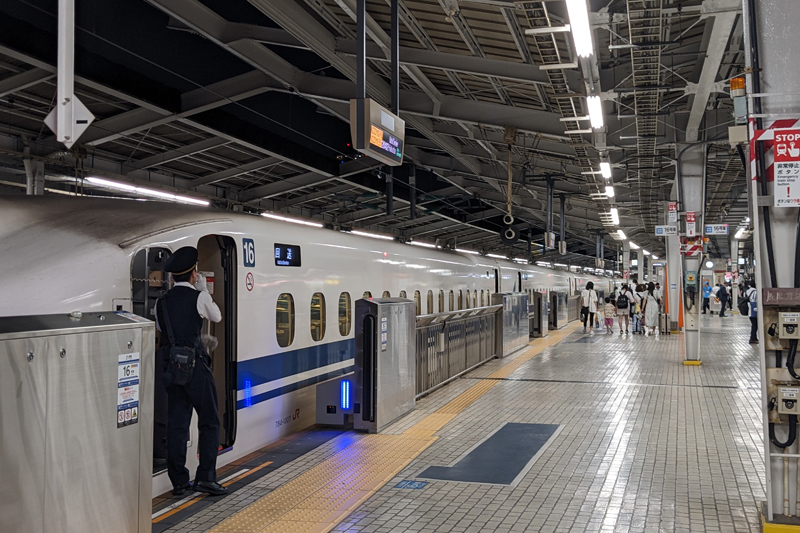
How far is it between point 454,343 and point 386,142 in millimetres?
6323

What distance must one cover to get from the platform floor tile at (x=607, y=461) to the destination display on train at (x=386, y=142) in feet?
10.5

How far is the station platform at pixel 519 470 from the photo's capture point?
18.5 ft

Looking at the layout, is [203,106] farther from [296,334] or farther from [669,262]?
[669,262]

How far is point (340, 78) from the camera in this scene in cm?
1176

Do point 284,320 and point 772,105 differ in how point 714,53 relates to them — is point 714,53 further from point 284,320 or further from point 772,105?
point 284,320

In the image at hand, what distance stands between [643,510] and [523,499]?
96 centimetres

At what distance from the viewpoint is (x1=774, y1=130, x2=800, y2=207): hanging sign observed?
5.46 meters

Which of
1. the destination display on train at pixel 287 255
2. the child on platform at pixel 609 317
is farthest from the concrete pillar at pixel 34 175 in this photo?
the child on platform at pixel 609 317

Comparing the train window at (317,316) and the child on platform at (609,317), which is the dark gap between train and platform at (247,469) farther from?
the child on platform at (609,317)

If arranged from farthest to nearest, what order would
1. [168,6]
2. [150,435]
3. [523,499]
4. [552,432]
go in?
[552,432]
[168,6]
[523,499]
[150,435]

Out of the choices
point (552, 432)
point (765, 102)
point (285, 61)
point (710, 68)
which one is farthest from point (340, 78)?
point (765, 102)

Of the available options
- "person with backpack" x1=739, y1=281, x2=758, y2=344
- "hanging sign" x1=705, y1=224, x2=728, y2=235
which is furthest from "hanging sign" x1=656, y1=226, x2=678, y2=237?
"person with backpack" x1=739, y1=281, x2=758, y2=344

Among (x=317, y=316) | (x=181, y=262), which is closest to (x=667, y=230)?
(x=317, y=316)

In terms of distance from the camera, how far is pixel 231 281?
25.2 feet
